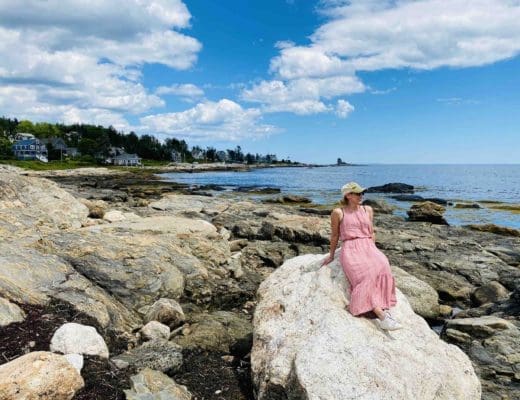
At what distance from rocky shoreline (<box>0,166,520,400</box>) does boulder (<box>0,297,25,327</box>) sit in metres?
0.02

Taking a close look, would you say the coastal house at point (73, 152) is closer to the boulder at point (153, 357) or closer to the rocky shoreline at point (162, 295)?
the rocky shoreline at point (162, 295)

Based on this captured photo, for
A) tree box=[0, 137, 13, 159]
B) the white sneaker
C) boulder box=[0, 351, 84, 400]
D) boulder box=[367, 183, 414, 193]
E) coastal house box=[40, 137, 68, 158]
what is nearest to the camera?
boulder box=[0, 351, 84, 400]

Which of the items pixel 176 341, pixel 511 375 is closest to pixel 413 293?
pixel 511 375

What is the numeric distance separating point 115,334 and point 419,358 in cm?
668

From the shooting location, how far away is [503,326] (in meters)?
11.6

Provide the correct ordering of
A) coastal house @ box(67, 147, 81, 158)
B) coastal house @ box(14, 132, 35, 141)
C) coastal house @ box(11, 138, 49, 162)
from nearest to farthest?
coastal house @ box(11, 138, 49, 162), coastal house @ box(67, 147, 81, 158), coastal house @ box(14, 132, 35, 141)

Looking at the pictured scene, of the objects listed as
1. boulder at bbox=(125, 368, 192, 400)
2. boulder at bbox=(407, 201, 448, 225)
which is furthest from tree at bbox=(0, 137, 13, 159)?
boulder at bbox=(125, 368, 192, 400)

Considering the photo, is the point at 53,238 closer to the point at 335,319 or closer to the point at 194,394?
the point at 194,394

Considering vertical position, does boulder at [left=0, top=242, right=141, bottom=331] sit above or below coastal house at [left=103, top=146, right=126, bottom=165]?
below

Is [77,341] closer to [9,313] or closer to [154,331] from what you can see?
[9,313]

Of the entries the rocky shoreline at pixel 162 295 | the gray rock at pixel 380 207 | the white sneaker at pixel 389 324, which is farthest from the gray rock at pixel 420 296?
the gray rock at pixel 380 207

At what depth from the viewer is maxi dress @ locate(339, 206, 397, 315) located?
8.36m

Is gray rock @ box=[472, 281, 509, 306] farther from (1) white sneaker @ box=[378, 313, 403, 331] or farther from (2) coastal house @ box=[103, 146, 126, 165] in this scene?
(2) coastal house @ box=[103, 146, 126, 165]

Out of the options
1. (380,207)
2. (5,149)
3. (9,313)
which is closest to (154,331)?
(9,313)
